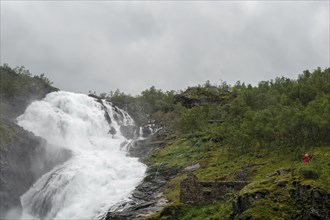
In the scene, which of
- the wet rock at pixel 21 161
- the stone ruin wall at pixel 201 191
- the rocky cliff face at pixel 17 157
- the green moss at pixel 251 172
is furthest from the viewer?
the wet rock at pixel 21 161

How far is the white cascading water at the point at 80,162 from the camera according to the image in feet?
159

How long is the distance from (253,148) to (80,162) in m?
26.1

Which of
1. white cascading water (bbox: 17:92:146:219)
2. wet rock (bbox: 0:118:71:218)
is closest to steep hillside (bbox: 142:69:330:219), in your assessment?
white cascading water (bbox: 17:92:146:219)

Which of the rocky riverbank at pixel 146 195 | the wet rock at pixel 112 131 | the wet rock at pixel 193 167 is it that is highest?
the wet rock at pixel 112 131

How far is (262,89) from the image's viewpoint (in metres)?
89.4

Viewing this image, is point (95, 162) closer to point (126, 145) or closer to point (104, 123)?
point (126, 145)

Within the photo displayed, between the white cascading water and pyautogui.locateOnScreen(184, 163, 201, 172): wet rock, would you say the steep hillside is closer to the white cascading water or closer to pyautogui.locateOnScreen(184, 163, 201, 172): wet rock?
pyautogui.locateOnScreen(184, 163, 201, 172): wet rock

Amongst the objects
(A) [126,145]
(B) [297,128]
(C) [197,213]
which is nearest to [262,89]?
(A) [126,145]

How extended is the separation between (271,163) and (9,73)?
234 ft

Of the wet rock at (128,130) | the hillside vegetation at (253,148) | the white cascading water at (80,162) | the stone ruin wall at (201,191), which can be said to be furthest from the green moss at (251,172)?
the wet rock at (128,130)

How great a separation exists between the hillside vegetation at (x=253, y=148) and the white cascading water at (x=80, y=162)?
22.3ft

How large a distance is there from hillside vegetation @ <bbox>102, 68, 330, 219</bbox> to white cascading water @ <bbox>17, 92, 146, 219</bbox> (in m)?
6.80

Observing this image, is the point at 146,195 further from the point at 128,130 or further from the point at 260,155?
the point at 128,130

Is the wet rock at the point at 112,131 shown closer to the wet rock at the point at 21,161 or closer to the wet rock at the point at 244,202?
the wet rock at the point at 21,161
